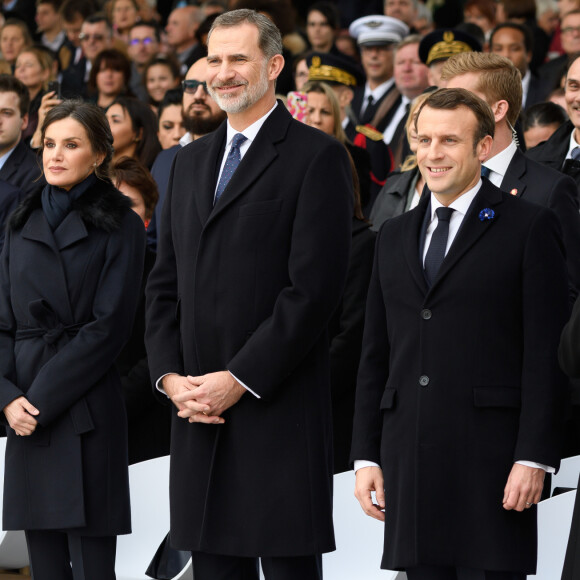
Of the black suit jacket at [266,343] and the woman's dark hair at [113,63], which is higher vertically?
the woman's dark hair at [113,63]

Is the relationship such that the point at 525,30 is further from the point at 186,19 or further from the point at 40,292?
the point at 40,292

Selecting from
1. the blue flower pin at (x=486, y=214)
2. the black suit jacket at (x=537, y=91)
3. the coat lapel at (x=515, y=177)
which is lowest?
the blue flower pin at (x=486, y=214)

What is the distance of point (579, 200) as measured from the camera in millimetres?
4637

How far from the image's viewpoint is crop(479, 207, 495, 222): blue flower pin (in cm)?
355

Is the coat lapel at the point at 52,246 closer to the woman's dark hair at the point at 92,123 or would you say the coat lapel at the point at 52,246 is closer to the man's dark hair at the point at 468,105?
the woman's dark hair at the point at 92,123

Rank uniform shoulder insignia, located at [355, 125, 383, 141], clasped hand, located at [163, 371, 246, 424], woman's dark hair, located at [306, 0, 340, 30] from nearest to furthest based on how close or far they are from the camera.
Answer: clasped hand, located at [163, 371, 246, 424] < uniform shoulder insignia, located at [355, 125, 383, 141] < woman's dark hair, located at [306, 0, 340, 30]

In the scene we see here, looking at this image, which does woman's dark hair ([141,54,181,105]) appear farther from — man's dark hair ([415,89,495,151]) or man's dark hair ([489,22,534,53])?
man's dark hair ([415,89,495,151])

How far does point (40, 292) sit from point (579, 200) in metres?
1.94

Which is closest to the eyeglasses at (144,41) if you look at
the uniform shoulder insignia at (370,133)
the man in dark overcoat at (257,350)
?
the uniform shoulder insignia at (370,133)

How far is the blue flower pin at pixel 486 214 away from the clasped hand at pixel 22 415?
1.65 m

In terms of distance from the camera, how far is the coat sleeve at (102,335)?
4.28 m

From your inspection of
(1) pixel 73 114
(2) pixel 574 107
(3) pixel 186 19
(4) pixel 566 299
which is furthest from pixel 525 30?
(4) pixel 566 299

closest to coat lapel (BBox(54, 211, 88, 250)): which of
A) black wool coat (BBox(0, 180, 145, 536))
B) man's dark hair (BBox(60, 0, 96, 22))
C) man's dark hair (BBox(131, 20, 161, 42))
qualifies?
black wool coat (BBox(0, 180, 145, 536))

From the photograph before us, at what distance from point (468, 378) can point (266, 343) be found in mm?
573
